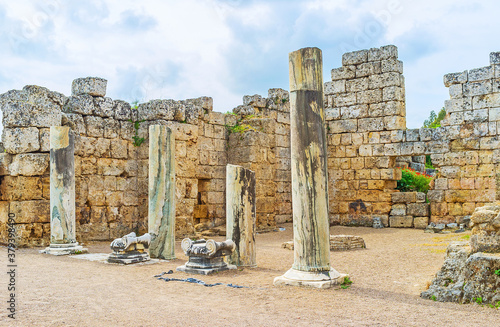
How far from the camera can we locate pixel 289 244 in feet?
35.7

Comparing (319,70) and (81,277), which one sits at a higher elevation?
(319,70)

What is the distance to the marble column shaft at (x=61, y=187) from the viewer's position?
1012 centimetres

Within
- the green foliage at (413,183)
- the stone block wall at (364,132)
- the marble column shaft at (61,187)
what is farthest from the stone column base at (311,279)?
the green foliage at (413,183)

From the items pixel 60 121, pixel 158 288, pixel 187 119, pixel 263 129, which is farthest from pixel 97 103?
pixel 158 288

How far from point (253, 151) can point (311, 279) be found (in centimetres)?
840

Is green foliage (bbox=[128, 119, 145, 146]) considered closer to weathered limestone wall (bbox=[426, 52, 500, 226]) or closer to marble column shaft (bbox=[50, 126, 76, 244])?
marble column shaft (bbox=[50, 126, 76, 244])

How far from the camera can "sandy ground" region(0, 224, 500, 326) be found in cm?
490

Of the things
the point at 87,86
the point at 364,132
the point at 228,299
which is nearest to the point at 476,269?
the point at 228,299

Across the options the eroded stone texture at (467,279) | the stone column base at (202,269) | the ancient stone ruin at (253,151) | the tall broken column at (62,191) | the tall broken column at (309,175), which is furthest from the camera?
the ancient stone ruin at (253,151)

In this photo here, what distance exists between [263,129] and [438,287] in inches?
393

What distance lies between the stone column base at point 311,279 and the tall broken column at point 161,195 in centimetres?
344

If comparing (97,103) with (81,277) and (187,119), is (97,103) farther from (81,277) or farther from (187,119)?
(81,277)

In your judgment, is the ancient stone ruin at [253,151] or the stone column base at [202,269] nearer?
the stone column base at [202,269]

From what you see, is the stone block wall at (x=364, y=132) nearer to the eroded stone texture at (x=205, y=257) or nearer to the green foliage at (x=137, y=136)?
the green foliage at (x=137, y=136)
